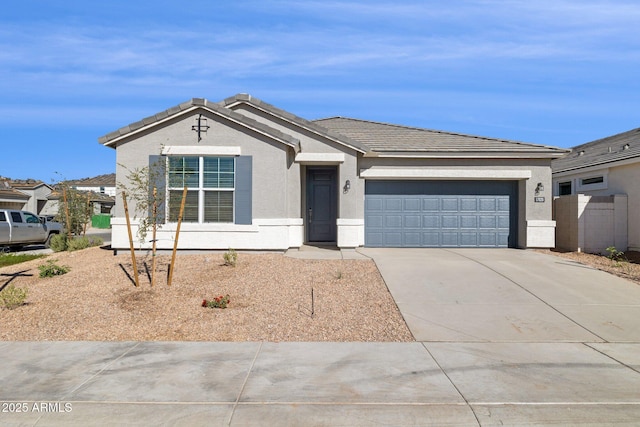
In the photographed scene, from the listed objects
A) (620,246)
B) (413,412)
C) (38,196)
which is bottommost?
(413,412)

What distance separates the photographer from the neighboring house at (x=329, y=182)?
1258 cm

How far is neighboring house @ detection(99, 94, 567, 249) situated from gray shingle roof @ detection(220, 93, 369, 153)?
0.03m

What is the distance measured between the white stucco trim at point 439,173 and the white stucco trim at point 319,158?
4.22 feet

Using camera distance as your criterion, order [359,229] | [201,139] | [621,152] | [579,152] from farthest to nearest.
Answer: [579,152] < [621,152] < [359,229] < [201,139]

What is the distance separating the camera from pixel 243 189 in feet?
41.4

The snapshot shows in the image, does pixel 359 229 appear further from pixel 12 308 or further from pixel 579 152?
pixel 579 152

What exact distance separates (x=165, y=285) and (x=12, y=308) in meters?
2.63

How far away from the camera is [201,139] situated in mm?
12641

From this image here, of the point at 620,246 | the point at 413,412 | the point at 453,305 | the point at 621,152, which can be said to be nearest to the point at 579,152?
the point at 621,152

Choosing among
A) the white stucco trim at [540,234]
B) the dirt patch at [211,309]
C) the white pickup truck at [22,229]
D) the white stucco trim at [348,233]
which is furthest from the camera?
the white pickup truck at [22,229]

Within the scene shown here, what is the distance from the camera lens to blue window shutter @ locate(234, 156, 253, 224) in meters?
12.6

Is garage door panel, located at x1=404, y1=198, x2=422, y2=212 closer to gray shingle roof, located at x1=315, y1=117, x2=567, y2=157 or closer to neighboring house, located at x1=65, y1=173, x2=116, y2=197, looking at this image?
gray shingle roof, located at x1=315, y1=117, x2=567, y2=157

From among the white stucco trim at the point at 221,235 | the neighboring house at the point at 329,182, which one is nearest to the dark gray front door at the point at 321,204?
the neighboring house at the point at 329,182

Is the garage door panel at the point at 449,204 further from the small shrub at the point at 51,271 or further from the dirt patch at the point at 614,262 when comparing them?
the small shrub at the point at 51,271
